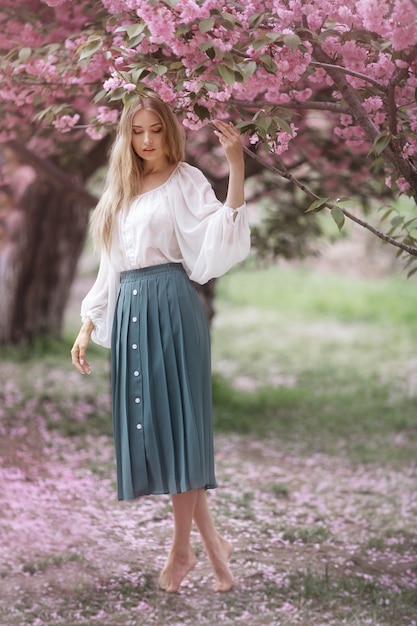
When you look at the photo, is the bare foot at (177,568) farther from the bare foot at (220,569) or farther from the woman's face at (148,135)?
the woman's face at (148,135)

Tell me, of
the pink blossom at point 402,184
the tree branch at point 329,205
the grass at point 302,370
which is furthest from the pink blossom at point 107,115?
the grass at point 302,370

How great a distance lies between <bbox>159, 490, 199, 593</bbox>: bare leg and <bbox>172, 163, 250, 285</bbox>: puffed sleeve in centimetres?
78

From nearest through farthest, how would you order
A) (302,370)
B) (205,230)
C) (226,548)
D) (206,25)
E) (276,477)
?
1. (206,25)
2. (205,230)
3. (226,548)
4. (276,477)
5. (302,370)

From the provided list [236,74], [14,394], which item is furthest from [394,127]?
[14,394]

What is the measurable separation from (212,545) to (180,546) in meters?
0.12

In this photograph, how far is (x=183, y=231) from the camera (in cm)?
285

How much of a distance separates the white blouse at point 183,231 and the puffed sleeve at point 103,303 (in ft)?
0.17

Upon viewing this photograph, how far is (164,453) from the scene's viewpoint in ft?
9.56

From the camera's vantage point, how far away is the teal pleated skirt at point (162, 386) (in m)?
2.89

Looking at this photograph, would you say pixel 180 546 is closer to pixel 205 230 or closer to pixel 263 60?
pixel 205 230

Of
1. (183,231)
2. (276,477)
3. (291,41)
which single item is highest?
(291,41)

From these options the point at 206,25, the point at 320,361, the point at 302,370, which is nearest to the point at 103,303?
the point at 206,25

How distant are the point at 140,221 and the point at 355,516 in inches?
81.6

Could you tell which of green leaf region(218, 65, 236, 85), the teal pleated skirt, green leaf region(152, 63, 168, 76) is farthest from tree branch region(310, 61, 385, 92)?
the teal pleated skirt
